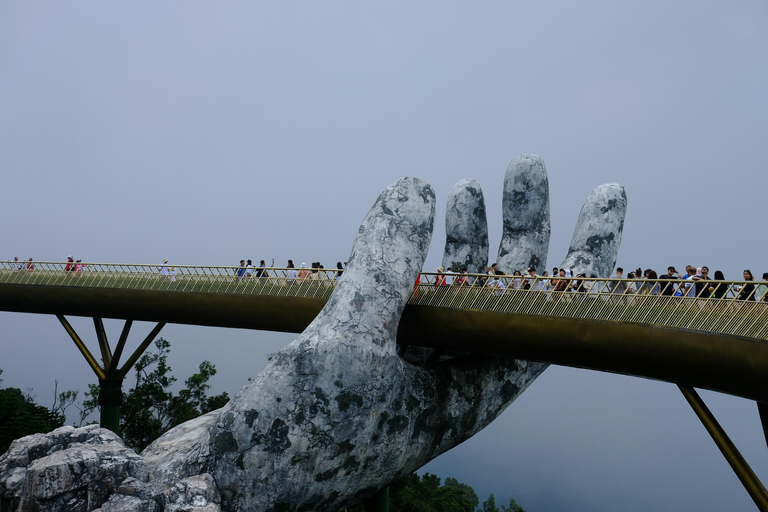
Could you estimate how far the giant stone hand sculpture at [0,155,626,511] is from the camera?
18094 millimetres

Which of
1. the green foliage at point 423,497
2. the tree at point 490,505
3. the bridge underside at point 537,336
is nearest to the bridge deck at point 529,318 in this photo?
the bridge underside at point 537,336

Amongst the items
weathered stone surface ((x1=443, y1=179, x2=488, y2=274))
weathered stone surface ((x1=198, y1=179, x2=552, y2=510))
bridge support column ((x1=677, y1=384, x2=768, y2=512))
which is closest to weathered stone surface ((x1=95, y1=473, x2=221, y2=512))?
weathered stone surface ((x1=198, y1=179, x2=552, y2=510))

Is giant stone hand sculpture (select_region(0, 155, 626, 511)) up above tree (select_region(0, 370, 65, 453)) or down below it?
below

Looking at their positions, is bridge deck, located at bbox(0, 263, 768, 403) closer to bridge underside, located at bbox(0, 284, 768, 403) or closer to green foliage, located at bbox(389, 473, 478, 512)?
bridge underside, located at bbox(0, 284, 768, 403)

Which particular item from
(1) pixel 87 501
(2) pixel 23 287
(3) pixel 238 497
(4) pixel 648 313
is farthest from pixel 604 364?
(2) pixel 23 287

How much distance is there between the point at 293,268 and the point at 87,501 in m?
11.0

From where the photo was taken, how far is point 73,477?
16.9 m

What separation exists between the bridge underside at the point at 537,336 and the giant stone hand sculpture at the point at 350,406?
166 cm

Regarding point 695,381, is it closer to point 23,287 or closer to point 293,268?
point 293,268

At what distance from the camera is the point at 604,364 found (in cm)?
1756

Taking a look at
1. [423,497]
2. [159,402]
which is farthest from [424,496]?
[159,402]

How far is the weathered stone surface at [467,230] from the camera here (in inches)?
1004

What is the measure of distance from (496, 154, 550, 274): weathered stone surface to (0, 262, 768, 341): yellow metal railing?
9.91 feet

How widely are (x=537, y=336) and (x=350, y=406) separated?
5040 millimetres
